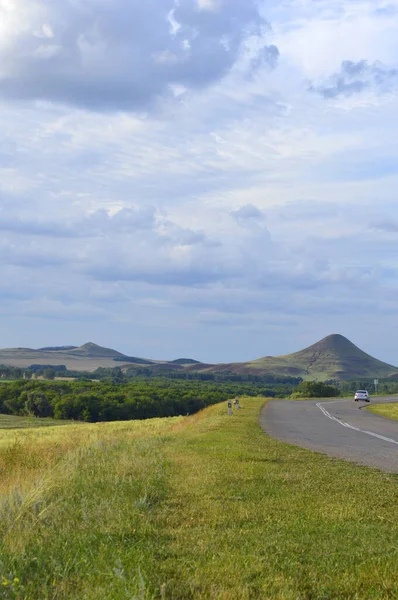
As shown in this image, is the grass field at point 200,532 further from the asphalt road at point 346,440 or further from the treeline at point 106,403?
the treeline at point 106,403

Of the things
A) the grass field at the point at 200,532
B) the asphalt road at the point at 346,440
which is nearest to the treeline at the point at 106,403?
the asphalt road at the point at 346,440

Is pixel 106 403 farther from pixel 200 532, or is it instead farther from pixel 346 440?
pixel 200 532

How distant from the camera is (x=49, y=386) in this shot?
120m

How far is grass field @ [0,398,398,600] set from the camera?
227 inches

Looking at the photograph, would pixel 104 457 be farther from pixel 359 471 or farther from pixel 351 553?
pixel 351 553

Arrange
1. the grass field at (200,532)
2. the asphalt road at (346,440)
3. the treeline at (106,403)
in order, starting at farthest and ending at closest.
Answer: the treeline at (106,403), the asphalt road at (346,440), the grass field at (200,532)

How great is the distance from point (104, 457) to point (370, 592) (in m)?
10.7

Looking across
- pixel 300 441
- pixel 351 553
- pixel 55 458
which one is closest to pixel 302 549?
pixel 351 553

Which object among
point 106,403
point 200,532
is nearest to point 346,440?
point 200,532

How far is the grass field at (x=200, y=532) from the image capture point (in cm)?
577

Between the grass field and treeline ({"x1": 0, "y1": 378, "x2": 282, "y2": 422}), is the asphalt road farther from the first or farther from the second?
treeline ({"x1": 0, "y1": 378, "x2": 282, "y2": 422})

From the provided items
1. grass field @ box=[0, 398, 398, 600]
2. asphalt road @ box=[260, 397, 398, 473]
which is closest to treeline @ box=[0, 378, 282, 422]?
asphalt road @ box=[260, 397, 398, 473]

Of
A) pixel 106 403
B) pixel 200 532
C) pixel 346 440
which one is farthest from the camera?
pixel 106 403

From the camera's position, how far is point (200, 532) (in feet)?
24.9
